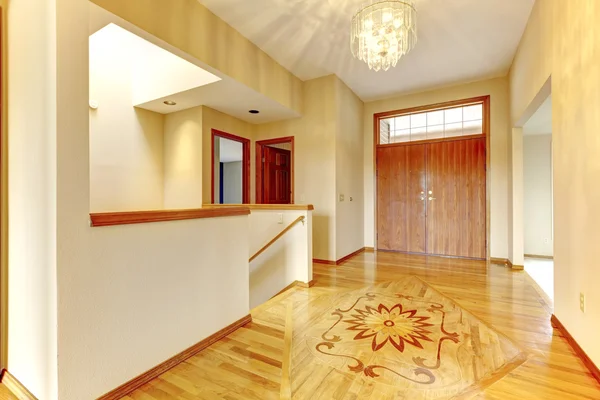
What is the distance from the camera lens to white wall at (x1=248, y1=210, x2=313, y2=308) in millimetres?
3545

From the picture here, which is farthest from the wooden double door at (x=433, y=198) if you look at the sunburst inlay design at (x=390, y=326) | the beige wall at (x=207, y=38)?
the sunburst inlay design at (x=390, y=326)

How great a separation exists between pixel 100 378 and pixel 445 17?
4.40m

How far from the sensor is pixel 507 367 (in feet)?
5.92

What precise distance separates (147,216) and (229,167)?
9.86 metres

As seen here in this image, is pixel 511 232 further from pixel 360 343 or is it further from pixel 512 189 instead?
pixel 360 343

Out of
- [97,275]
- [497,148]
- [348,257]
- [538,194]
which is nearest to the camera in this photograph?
[97,275]

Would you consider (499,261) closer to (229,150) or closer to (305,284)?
(305,284)

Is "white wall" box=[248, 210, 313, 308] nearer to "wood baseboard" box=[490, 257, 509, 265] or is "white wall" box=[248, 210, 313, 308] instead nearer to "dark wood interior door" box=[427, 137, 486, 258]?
"dark wood interior door" box=[427, 137, 486, 258]

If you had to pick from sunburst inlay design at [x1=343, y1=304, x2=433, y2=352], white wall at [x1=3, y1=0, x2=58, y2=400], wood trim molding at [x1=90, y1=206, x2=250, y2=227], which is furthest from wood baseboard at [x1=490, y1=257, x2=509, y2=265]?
white wall at [x1=3, y1=0, x2=58, y2=400]

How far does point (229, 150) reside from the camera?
28.6 feet

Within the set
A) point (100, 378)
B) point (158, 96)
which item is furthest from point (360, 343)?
point (158, 96)

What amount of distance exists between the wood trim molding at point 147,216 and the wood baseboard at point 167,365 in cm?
92

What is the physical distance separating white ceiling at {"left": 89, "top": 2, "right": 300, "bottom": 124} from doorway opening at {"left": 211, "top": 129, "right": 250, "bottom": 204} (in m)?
0.50

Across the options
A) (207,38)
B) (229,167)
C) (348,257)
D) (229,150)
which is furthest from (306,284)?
(229,167)
